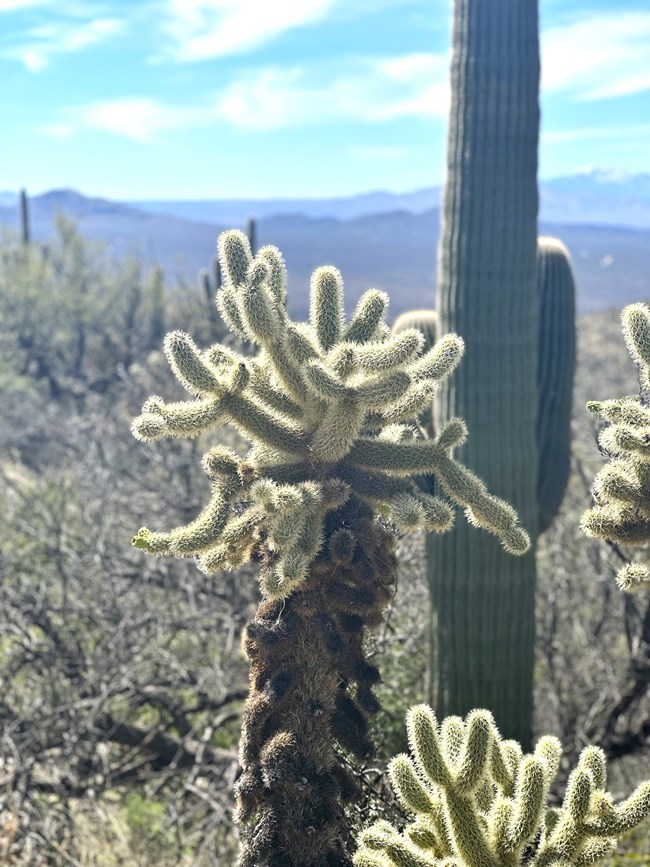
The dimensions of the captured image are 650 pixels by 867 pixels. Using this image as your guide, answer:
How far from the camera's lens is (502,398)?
219 inches

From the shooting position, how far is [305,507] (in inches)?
106

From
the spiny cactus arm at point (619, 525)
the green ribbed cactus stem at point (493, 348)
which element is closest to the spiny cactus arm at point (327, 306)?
the spiny cactus arm at point (619, 525)

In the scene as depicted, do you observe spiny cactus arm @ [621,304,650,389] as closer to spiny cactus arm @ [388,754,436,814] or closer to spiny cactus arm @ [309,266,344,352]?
spiny cactus arm @ [309,266,344,352]

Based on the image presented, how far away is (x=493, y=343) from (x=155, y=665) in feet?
11.5

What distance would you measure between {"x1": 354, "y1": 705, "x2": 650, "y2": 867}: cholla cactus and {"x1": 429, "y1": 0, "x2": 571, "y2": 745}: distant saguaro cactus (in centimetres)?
307

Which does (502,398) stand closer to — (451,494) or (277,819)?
(451,494)

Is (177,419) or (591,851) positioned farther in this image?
(177,419)

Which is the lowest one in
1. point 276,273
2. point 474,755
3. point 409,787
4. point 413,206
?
point 409,787

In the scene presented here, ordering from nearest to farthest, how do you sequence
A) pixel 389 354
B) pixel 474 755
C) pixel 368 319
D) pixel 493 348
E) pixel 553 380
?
pixel 474 755, pixel 389 354, pixel 368 319, pixel 493 348, pixel 553 380

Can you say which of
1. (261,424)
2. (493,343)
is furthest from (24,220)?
(261,424)

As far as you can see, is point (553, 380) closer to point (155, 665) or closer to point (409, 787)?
point (155, 665)

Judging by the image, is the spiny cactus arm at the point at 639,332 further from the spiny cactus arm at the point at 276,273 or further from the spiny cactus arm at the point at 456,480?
the spiny cactus arm at the point at 276,273

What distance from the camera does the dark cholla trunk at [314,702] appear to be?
264cm

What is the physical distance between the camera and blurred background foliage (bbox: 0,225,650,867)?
5.70 metres
